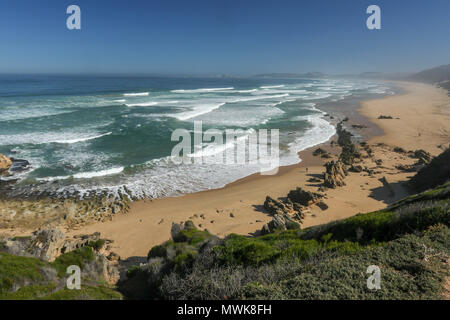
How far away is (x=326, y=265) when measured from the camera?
4.54 m

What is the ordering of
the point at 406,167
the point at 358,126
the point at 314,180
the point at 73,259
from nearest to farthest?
the point at 73,259 → the point at 314,180 → the point at 406,167 → the point at 358,126

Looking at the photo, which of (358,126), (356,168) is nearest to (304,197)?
(356,168)

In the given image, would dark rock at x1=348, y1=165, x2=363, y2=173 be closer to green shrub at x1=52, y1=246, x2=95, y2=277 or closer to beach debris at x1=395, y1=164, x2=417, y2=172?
beach debris at x1=395, y1=164, x2=417, y2=172

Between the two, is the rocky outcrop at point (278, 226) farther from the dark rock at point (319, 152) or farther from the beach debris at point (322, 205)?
the dark rock at point (319, 152)

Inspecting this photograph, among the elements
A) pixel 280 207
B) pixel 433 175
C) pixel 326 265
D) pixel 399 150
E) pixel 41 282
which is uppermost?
pixel 399 150

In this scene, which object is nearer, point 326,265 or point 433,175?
point 326,265

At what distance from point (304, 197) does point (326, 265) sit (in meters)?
8.61

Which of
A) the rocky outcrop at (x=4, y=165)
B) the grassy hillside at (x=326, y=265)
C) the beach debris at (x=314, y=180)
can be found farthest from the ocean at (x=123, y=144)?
the grassy hillside at (x=326, y=265)

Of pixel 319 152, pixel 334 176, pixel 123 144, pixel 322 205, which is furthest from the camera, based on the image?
pixel 123 144

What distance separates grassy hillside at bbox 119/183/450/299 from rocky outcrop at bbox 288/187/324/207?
19.5 feet

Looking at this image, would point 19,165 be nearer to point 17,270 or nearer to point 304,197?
point 17,270

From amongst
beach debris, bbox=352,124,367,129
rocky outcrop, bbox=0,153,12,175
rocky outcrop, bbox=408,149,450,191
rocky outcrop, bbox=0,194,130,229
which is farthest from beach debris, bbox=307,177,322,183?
rocky outcrop, bbox=0,153,12,175
